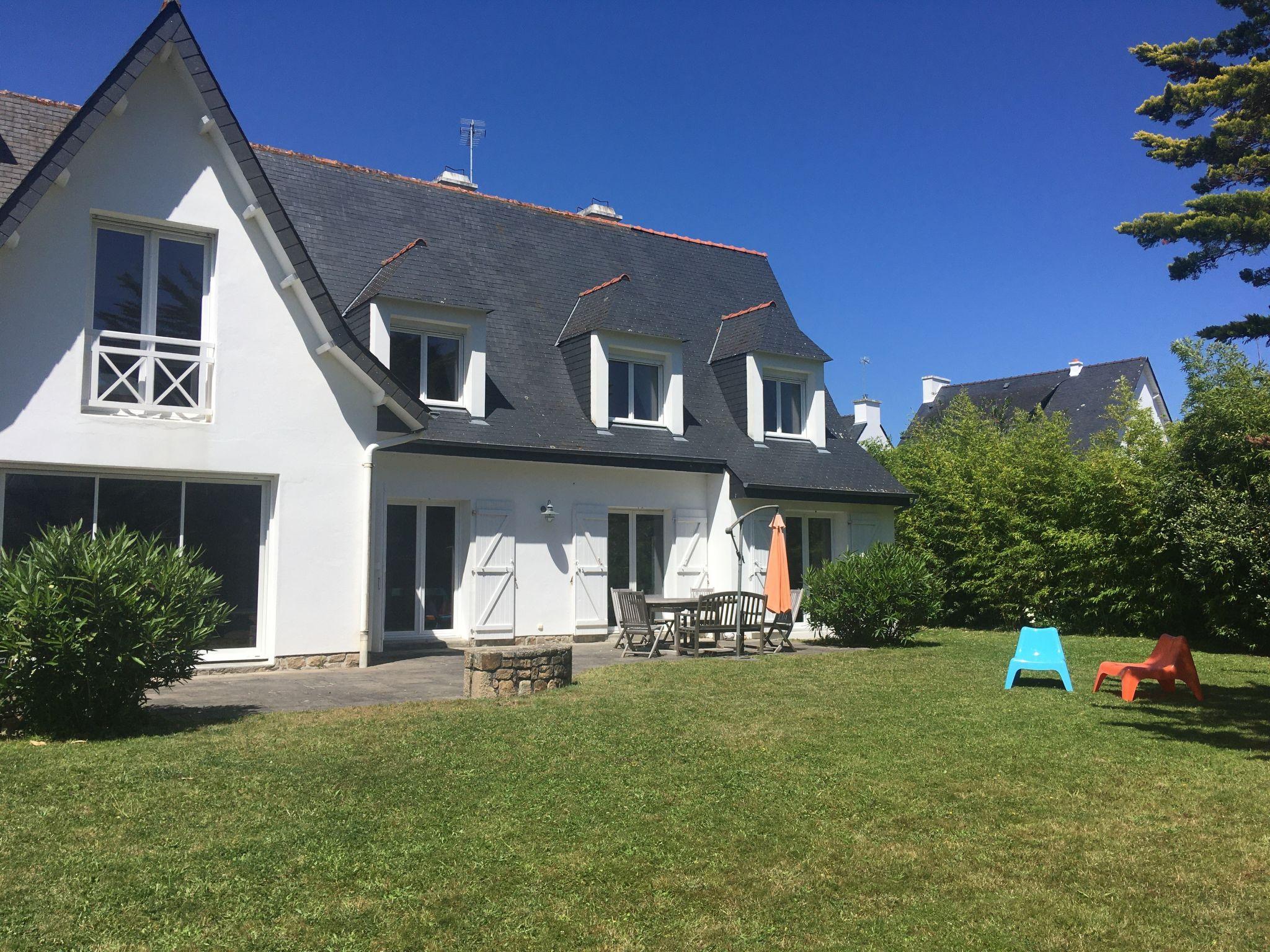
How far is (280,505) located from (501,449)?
12.2 feet

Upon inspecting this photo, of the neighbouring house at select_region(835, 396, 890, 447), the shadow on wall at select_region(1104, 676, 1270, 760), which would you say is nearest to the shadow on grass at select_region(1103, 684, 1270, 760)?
the shadow on wall at select_region(1104, 676, 1270, 760)

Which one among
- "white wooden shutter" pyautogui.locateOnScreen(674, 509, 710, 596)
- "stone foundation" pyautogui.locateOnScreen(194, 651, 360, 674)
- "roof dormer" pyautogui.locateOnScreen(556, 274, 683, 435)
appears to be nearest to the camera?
"stone foundation" pyautogui.locateOnScreen(194, 651, 360, 674)

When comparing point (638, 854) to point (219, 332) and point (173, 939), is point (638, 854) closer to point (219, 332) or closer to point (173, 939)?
point (173, 939)

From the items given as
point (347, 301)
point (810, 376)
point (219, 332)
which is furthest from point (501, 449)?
point (810, 376)

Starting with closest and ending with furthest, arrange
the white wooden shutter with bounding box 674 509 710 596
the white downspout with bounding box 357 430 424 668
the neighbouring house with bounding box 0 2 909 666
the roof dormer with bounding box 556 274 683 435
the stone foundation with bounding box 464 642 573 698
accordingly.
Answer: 1. the stone foundation with bounding box 464 642 573 698
2. the neighbouring house with bounding box 0 2 909 666
3. the white downspout with bounding box 357 430 424 668
4. the roof dormer with bounding box 556 274 683 435
5. the white wooden shutter with bounding box 674 509 710 596

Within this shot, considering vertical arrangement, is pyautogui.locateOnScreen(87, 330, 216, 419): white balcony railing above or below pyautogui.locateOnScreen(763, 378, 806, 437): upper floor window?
below

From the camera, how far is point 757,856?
535 centimetres

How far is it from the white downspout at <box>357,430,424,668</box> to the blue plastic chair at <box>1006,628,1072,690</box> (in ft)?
24.5

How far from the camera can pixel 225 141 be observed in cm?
1190

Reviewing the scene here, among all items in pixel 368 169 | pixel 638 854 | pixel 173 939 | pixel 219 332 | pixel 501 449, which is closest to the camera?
pixel 173 939

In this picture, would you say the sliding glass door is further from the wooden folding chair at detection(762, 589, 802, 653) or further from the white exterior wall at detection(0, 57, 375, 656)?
the wooden folding chair at detection(762, 589, 802, 653)

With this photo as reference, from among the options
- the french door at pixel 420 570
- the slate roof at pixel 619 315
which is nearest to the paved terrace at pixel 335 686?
the french door at pixel 420 570

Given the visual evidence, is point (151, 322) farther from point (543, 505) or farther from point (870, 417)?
point (870, 417)

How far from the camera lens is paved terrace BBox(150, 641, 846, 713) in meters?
9.56
